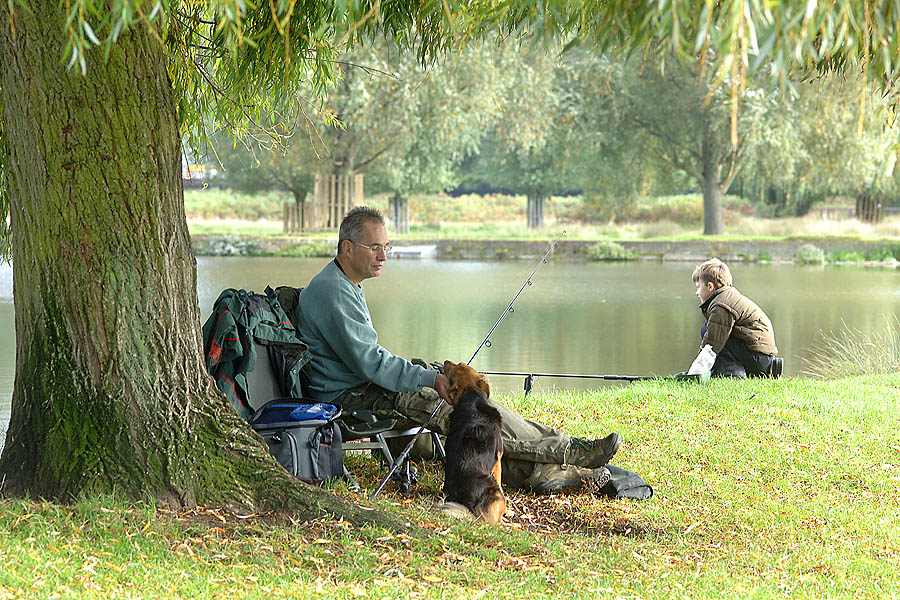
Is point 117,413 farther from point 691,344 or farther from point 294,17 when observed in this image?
point 691,344

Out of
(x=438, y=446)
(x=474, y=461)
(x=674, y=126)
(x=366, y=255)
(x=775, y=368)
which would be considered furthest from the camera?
(x=674, y=126)

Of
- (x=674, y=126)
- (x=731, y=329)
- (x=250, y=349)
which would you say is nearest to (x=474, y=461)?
(x=250, y=349)

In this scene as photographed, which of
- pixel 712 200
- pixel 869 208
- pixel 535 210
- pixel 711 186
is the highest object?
pixel 711 186

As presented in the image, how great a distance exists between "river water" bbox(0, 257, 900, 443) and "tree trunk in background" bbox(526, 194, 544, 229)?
570 inches

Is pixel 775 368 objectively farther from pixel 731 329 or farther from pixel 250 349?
pixel 250 349

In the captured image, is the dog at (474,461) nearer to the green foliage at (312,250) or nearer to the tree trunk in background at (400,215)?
the green foliage at (312,250)

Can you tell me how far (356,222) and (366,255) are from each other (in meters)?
0.18

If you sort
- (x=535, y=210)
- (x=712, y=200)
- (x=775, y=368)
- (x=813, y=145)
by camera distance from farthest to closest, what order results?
(x=535, y=210)
(x=712, y=200)
(x=813, y=145)
(x=775, y=368)

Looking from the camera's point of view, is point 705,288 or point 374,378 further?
point 705,288

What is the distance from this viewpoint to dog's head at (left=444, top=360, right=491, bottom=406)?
472 centimetres

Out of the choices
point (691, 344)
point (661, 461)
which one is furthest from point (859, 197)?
point (661, 461)

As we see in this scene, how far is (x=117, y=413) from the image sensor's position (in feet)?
13.1

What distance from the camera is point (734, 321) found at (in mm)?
7730

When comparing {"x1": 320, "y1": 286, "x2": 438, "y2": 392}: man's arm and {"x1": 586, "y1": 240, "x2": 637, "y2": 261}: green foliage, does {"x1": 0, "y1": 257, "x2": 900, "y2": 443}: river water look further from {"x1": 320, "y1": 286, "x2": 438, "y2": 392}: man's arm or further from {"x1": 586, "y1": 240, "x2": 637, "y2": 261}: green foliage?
{"x1": 320, "y1": 286, "x2": 438, "y2": 392}: man's arm
